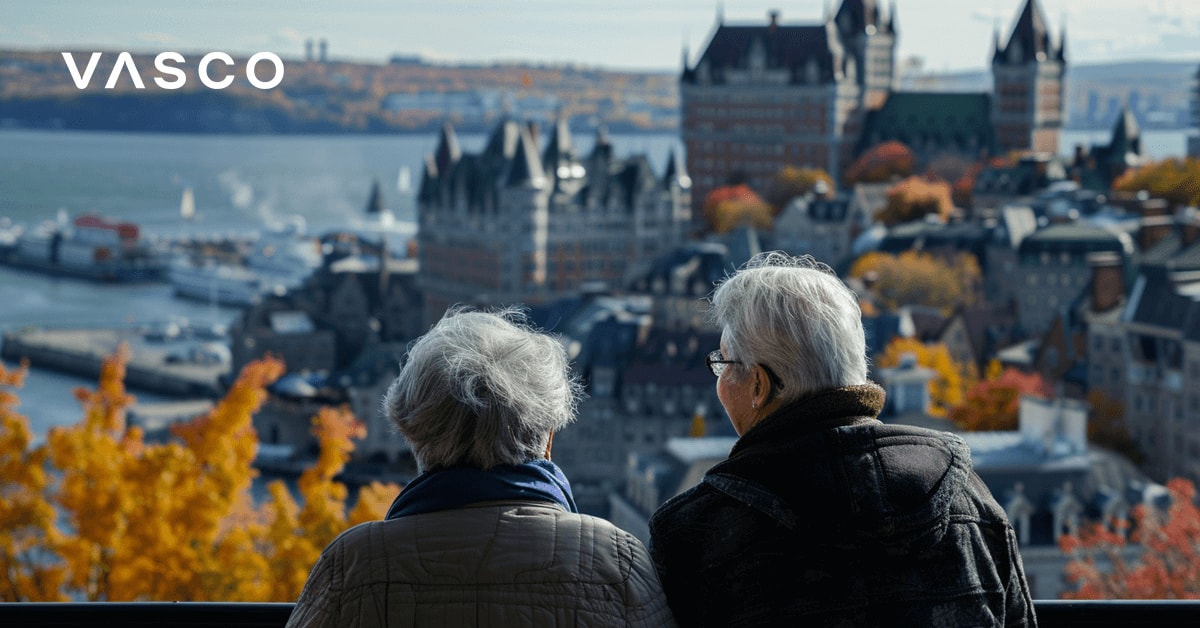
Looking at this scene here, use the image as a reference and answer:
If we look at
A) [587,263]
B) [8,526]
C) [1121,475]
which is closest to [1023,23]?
[587,263]

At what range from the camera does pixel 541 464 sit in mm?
1630

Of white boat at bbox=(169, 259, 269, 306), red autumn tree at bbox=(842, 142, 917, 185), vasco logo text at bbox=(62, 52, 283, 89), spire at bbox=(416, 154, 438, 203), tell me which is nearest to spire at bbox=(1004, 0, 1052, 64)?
red autumn tree at bbox=(842, 142, 917, 185)

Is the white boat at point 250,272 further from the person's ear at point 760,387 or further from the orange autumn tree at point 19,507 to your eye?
the person's ear at point 760,387

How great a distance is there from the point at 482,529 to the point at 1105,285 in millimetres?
20639

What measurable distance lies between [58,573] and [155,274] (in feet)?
134

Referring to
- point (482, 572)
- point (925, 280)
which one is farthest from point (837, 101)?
point (482, 572)

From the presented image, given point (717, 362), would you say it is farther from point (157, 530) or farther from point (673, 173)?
point (673, 173)

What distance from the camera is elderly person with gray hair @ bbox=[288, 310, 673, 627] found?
156cm

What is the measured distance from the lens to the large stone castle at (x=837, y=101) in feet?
133

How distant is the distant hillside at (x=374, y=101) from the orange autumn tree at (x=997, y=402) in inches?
1192

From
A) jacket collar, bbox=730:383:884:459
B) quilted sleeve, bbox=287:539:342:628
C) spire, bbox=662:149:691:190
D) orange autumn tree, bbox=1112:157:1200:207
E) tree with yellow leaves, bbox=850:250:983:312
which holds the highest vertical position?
jacket collar, bbox=730:383:884:459

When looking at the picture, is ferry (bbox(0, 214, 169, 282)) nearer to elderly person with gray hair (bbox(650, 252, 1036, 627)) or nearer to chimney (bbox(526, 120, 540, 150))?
chimney (bbox(526, 120, 540, 150))

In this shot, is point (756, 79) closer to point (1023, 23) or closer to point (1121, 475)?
point (1023, 23)

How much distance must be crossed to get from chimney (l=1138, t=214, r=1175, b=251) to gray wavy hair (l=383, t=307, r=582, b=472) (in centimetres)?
2176
